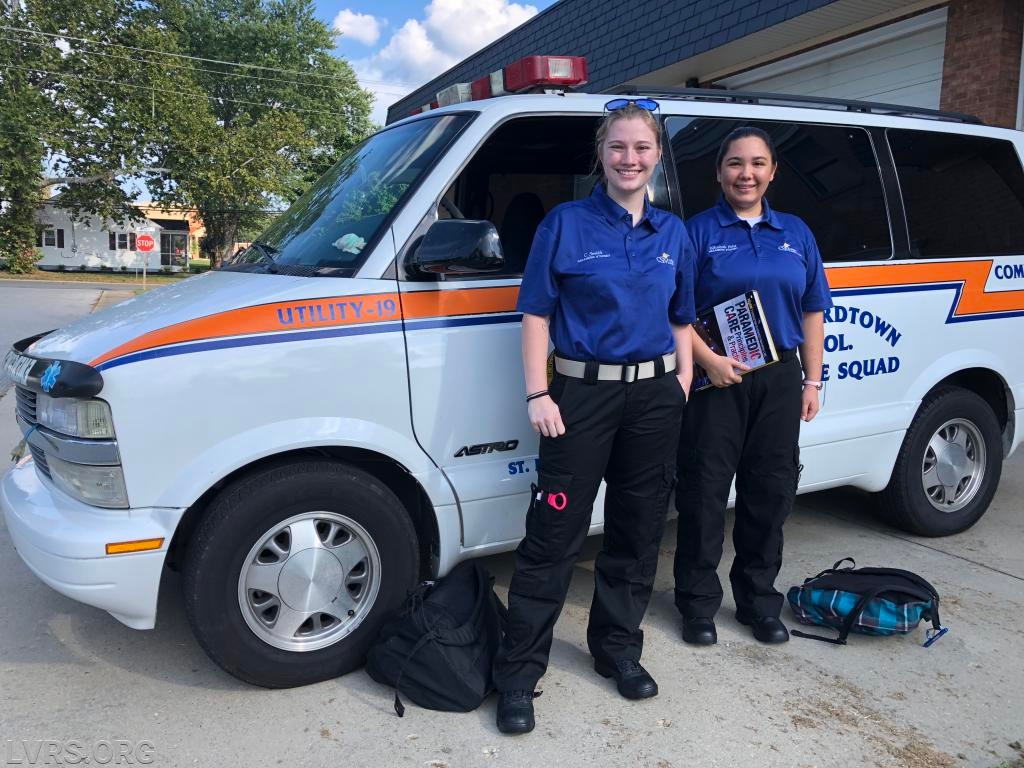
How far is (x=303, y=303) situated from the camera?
2.84 m

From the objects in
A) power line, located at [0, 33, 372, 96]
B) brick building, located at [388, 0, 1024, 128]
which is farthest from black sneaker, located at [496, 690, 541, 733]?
power line, located at [0, 33, 372, 96]

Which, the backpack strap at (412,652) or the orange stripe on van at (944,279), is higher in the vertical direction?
the orange stripe on van at (944,279)

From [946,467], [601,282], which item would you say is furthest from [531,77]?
[946,467]

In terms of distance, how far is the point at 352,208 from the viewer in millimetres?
3285

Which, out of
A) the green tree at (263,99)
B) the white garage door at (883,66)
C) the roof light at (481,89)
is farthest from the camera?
the green tree at (263,99)

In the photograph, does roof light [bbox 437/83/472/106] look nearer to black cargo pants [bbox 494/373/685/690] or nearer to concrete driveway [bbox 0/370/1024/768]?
black cargo pants [bbox 494/373/685/690]

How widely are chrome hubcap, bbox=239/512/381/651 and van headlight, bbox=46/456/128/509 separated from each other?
0.47 metres

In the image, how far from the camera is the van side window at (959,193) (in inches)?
165

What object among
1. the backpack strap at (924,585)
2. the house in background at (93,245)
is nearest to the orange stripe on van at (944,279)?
the backpack strap at (924,585)

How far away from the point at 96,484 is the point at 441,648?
127cm

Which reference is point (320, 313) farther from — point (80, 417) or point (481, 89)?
point (481, 89)

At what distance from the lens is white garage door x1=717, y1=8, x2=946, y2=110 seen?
25.4 ft

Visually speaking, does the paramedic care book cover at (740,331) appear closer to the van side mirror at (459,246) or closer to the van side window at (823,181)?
the van side window at (823,181)

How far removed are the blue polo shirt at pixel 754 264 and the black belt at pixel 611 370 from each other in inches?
22.6
